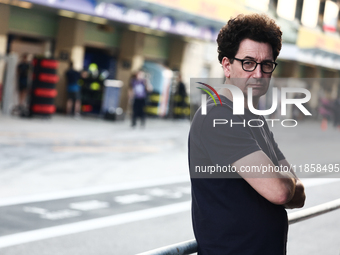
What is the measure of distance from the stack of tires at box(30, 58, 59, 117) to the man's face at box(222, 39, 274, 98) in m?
14.0

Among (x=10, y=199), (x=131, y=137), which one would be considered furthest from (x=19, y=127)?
(x=10, y=199)

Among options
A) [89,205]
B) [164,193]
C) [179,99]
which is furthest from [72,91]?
[89,205]

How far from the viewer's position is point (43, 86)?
1521 centimetres

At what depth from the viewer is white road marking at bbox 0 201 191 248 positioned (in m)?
4.93

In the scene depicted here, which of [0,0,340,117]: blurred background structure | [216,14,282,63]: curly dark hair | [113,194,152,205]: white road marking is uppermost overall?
[0,0,340,117]: blurred background structure

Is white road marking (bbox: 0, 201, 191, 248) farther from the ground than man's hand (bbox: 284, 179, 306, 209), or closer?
closer

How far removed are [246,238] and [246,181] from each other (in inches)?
7.3

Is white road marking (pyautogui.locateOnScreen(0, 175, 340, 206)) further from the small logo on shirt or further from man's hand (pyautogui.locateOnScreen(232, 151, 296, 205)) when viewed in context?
man's hand (pyautogui.locateOnScreen(232, 151, 296, 205))

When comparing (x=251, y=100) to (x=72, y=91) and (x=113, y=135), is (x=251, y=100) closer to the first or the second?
(x=113, y=135)

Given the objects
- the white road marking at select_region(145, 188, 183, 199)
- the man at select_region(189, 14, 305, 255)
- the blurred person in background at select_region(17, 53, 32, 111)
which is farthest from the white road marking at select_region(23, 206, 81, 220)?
the blurred person in background at select_region(17, 53, 32, 111)

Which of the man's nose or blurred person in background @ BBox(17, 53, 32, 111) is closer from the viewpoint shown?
the man's nose

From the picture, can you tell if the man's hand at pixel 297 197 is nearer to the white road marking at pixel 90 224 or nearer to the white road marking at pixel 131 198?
the white road marking at pixel 90 224

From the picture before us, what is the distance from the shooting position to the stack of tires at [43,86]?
49.6 ft

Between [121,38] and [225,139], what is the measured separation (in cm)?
1979
